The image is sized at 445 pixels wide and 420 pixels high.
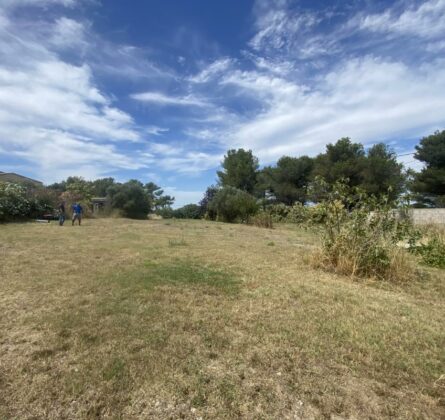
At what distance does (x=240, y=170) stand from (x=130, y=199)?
1630 centimetres

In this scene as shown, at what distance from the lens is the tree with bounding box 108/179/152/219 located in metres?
20.6

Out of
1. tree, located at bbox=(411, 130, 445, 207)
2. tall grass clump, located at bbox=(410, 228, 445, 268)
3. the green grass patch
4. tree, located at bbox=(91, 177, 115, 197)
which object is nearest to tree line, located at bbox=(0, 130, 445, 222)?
tree, located at bbox=(411, 130, 445, 207)

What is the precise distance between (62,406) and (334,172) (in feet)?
83.2

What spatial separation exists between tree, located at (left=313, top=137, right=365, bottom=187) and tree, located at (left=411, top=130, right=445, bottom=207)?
4.28 meters

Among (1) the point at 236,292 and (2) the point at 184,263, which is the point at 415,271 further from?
(2) the point at 184,263

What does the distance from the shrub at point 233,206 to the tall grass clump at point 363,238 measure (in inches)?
506

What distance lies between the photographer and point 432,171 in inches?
880

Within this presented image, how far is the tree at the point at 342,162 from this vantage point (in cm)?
2425

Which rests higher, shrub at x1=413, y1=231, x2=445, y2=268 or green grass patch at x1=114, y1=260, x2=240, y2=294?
shrub at x1=413, y1=231, x2=445, y2=268

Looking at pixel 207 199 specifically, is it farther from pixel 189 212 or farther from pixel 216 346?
pixel 216 346

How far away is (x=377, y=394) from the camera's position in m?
1.89

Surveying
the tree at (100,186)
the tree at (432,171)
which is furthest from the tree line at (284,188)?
the tree at (100,186)

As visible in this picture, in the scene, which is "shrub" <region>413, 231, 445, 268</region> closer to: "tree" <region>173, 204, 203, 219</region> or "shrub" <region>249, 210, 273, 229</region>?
"shrub" <region>249, 210, 273, 229</region>

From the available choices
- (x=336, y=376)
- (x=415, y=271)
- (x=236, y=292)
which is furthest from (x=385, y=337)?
(x=415, y=271)
